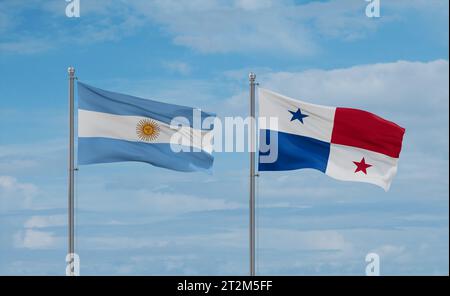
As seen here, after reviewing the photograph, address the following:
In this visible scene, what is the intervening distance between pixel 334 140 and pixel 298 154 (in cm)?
126

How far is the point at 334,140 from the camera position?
2514 cm

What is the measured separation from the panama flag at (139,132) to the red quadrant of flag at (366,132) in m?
3.93

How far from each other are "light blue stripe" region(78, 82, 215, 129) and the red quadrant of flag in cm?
446

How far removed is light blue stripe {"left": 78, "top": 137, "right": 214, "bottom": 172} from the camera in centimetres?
2466

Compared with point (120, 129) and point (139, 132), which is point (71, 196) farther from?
point (139, 132)

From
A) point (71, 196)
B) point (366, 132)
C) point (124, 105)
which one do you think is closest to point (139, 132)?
point (124, 105)

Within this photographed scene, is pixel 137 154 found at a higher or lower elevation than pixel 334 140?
lower

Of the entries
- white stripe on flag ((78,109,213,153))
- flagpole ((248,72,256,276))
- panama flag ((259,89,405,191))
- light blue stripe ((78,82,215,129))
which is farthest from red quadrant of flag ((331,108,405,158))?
light blue stripe ((78,82,215,129))

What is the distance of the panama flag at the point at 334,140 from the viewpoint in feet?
81.1
